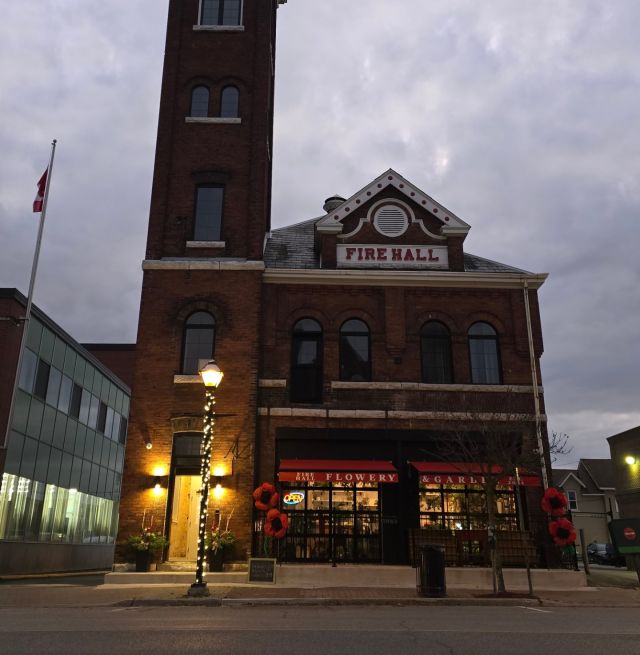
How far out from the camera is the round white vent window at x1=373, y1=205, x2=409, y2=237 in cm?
2228

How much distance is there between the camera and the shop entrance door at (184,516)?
19.3 m

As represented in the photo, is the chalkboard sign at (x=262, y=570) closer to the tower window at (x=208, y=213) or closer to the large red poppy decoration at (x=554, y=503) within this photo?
the large red poppy decoration at (x=554, y=503)

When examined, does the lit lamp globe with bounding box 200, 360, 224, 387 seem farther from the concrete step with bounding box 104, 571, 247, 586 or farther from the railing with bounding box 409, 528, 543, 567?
the railing with bounding box 409, 528, 543, 567

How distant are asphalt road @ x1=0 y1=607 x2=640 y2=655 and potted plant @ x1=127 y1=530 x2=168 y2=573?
505 cm

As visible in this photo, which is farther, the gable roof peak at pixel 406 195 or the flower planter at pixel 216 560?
the gable roof peak at pixel 406 195

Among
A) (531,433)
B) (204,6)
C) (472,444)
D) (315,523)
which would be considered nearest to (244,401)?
(315,523)

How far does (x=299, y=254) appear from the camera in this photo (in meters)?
23.0

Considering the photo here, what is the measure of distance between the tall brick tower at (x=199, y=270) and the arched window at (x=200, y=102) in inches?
1.8

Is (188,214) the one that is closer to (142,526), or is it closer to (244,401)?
(244,401)

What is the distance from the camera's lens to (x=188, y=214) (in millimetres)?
21719

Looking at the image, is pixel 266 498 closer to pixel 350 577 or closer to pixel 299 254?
pixel 350 577

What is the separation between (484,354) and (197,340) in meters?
9.44

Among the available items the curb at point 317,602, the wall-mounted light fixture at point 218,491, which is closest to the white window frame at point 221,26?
the wall-mounted light fixture at point 218,491

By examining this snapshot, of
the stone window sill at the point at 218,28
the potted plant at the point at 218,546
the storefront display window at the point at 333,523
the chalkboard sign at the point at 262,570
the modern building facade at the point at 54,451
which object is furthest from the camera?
the stone window sill at the point at 218,28
